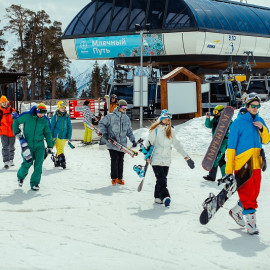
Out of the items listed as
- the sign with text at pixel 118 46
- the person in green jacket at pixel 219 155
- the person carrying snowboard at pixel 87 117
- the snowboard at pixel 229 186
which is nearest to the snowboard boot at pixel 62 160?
the person in green jacket at pixel 219 155

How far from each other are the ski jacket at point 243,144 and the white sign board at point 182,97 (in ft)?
46.2

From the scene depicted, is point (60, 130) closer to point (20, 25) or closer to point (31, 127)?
point (31, 127)

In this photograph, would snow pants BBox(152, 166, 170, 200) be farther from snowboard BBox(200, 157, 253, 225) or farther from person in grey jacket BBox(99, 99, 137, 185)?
person in grey jacket BBox(99, 99, 137, 185)

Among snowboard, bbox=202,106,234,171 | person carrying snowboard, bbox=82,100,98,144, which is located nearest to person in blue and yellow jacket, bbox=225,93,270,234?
snowboard, bbox=202,106,234,171

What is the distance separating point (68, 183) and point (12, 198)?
1586mm

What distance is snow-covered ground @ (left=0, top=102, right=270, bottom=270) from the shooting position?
14.7 feet

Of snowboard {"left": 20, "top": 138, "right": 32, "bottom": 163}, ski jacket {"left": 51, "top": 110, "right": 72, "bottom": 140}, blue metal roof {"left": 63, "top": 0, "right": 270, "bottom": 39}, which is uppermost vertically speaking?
blue metal roof {"left": 63, "top": 0, "right": 270, "bottom": 39}

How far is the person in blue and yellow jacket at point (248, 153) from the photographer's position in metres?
5.43

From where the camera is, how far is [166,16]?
28797 millimetres

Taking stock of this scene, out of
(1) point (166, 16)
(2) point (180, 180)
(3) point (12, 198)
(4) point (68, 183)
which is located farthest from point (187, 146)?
(1) point (166, 16)

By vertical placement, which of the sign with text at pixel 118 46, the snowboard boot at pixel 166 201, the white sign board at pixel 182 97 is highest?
Answer: the sign with text at pixel 118 46

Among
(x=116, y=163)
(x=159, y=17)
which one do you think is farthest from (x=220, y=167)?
(x=159, y=17)

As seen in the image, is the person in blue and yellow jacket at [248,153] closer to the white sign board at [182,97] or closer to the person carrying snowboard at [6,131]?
the person carrying snowboard at [6,131]

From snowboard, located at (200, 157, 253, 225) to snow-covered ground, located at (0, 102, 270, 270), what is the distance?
0.21 meters
